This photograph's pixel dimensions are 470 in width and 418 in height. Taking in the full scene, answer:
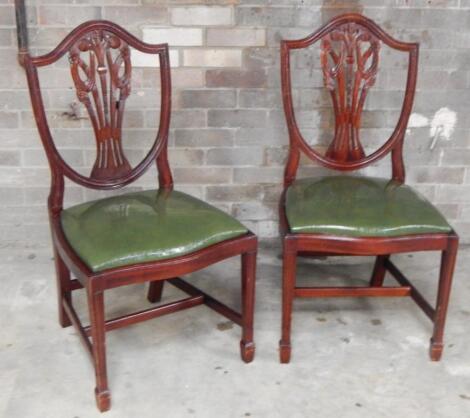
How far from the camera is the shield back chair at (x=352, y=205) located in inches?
84.3

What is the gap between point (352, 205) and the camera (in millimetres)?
2254

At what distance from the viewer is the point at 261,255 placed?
10.1ft

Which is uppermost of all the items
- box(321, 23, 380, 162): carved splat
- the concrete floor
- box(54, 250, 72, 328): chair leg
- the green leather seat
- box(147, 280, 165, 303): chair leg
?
box(321, 23, 380, 162): carved splat

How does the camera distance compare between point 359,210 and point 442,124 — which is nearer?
point 359,210

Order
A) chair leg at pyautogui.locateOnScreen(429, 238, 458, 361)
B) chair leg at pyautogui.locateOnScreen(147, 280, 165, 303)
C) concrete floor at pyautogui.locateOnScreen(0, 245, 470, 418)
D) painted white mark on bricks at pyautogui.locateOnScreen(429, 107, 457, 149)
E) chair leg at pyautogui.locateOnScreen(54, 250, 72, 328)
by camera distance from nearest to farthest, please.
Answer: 1. concrete floor at pyautogui.locateOnScreen(0, 245, 470, 418)
2. chair leg at pyautogui.locateOnScreen(429, 238, 458, 361)
3. chair leg at pyautogui.locateOnScreen(54, 250, 72, 328)
4. chair leg at pyautogui.locateOnScreen(147, 280, 165, 303)
5. painted white mark on bricks at pyautogui.locateOnScreen(429, 107, 457, 149)

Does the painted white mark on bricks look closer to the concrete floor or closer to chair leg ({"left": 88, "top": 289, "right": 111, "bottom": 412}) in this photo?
the concrete floor

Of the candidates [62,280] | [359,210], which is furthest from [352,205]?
[62,280]

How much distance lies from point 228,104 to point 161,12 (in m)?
0.46

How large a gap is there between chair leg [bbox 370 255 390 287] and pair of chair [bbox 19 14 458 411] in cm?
13

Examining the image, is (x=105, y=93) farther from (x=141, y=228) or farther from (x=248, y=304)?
(x=248, y=304)

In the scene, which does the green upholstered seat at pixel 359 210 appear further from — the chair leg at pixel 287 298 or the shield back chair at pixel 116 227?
the shield back chair at pixel 116 227

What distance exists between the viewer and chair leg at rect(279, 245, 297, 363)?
2.17 m

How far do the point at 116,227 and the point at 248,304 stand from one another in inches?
19.6

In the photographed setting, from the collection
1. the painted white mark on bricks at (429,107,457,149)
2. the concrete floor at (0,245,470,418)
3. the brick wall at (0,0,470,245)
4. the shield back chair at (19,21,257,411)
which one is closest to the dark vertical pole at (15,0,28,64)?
the brick wall at (0,0,470,245)
